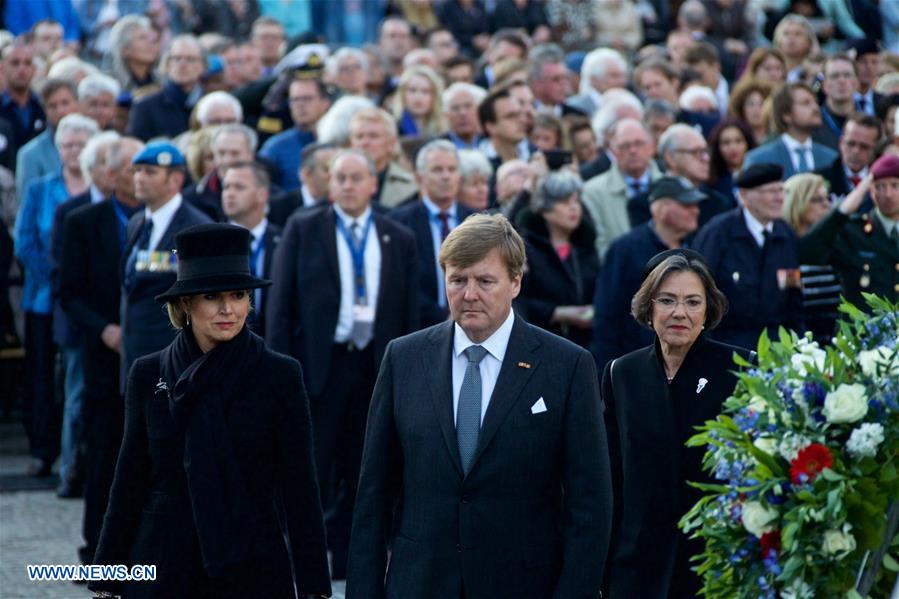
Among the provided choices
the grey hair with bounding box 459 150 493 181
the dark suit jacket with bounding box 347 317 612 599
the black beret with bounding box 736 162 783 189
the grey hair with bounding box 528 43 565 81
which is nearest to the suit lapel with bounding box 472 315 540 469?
the dark suit jacket with bounding box 347 317 612 599

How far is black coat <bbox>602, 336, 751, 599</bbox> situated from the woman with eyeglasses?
3947mm

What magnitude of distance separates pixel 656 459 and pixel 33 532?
563cm

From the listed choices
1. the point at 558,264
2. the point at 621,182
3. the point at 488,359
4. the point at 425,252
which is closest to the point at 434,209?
the point at 425,252

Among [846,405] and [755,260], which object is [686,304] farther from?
[755,260]

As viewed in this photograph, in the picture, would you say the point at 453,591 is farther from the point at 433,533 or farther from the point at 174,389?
the point at 174,389

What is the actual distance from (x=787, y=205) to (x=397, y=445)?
22.1 ft

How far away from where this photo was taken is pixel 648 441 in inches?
284

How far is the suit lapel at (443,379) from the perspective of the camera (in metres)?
5.99

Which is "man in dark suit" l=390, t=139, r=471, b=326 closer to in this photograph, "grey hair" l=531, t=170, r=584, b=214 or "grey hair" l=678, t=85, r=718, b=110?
"grey hair" l=531, t=170, r=584, b=214

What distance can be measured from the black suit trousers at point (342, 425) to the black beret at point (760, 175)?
8.69 ft

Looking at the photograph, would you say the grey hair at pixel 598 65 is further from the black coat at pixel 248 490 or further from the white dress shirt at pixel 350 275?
the black coat at pixel 248 490

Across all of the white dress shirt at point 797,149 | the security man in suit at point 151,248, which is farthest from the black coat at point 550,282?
the white dress shirt at point 797,149

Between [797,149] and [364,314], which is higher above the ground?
[797,149]

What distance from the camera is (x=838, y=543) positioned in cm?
527
